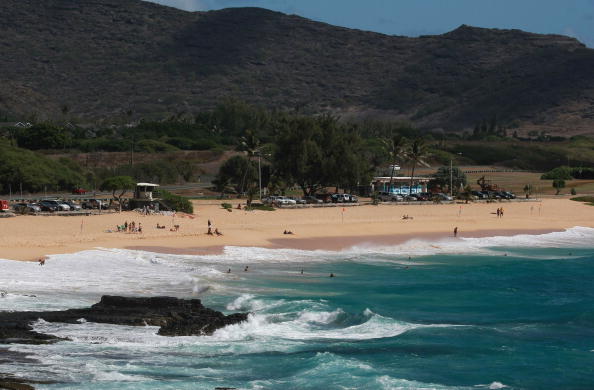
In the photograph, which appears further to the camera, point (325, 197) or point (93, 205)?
point (325, 197)

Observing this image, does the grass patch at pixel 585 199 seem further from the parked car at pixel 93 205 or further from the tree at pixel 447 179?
the parked car at pixel 93 205

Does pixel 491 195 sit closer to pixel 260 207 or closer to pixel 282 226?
pixel 260 207

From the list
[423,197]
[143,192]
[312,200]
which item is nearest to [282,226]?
[143,192]

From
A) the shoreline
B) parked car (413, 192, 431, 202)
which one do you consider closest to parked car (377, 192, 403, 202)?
parked car (413, 192, 431, 202)

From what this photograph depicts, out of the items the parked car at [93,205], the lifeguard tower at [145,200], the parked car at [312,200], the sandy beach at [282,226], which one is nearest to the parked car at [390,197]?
the sandy beach at [282,226]

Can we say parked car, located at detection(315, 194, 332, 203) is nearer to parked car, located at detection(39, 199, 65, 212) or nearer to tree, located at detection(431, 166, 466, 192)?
tree, located at detection(431, 166, 466, 192)

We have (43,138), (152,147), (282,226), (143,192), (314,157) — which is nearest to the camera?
(282,226)

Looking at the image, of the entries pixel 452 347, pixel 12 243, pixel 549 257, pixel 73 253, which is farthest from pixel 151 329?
pixel 549 257
